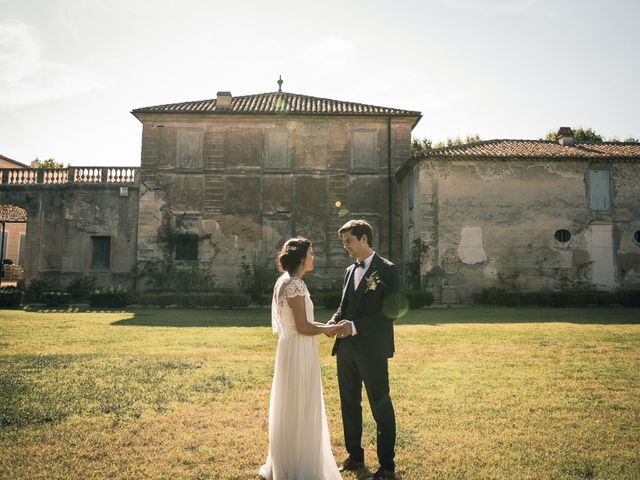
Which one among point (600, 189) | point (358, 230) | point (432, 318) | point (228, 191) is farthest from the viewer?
point (228, 191)

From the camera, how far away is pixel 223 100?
81.0ft

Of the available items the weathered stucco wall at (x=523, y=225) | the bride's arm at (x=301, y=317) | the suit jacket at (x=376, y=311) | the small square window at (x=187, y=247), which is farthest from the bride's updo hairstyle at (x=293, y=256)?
the small square window at (x=187, y=247)

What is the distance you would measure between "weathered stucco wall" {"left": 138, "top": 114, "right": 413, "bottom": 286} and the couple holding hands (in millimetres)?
19349

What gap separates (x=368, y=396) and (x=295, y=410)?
564 millimetres

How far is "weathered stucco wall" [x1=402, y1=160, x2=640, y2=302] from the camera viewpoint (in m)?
20.3

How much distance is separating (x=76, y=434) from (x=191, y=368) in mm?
2809

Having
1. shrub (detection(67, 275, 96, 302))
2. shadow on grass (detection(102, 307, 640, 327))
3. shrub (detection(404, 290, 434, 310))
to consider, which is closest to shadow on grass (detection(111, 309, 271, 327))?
shadow on grass (detection(102, 307, 640, 327))

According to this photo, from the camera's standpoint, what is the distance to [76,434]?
4.39 metres

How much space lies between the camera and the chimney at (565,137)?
924 inches

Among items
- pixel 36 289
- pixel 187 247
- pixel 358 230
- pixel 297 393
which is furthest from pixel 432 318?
pixel 36 289

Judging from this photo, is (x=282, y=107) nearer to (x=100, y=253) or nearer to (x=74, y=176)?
(x=74, y=176)

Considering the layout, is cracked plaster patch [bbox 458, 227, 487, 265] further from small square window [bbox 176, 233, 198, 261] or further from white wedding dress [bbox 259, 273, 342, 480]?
white wedding dress [bbox 259, 273, 342, 480]

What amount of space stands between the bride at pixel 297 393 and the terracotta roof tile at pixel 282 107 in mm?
21219

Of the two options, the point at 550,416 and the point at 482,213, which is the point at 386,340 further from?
the point at 482,213
